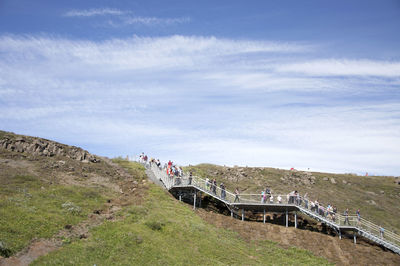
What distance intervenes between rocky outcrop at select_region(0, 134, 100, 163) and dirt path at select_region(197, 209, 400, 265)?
17002 mm

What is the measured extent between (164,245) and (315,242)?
49.1 ft

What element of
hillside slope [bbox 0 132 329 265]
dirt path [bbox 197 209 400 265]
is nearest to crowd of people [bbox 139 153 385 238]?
dirt path [bbox 197 209 400 265]

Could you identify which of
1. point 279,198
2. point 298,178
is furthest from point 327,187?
point 279,198

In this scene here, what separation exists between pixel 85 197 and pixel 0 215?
8.53 meters

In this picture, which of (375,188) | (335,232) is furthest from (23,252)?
(375,188)

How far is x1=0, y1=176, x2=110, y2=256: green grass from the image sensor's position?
21.5m

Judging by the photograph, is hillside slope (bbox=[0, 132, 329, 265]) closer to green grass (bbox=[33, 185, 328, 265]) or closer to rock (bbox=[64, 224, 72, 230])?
green grass (bbox=[33, 185, 328, 265])

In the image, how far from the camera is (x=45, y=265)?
19234mm

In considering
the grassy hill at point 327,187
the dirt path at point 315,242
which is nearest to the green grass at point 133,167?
the dirt path at point 315,242

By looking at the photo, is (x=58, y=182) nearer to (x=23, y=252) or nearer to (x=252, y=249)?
(x=23, y=252)

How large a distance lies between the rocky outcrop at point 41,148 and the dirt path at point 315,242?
17.0m

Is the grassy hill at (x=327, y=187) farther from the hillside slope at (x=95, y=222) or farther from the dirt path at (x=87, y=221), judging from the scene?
the hillside slope at (x=95, y=222)

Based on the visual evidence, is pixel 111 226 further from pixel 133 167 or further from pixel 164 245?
pixel 133 167

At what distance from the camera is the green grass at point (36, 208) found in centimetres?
2145
